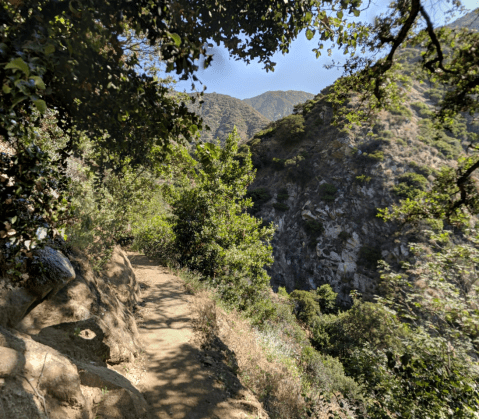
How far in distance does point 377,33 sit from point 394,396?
584cm

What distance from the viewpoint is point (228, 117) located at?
93.1 metres

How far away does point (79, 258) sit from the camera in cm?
470

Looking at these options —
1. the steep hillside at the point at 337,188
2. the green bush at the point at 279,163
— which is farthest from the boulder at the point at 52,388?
the green bush at the point at 279,163

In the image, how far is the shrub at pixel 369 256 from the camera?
Result: 25516mm

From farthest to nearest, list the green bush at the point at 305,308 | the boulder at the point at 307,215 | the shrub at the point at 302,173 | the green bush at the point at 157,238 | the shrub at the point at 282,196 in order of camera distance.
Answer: the shrub at the point at 302,173 < the shrub at the point at 282,196 < the boulder at the point at 307,215 < the green bush at the point at 305,308 < the green bush at the point at 157,238

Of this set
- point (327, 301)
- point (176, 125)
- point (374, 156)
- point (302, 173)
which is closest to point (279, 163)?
point (302, 173)

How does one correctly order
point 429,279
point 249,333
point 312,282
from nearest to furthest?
point 429,279, point 249,333, point 312,282

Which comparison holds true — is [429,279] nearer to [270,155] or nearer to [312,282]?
[312,282]

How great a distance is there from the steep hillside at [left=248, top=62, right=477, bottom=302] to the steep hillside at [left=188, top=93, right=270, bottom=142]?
45197 mm

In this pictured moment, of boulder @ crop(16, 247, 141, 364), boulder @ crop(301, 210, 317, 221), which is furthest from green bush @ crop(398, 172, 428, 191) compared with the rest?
boulder @ crop(16, 247, 141, 364)

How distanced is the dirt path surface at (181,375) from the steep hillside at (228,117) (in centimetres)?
7736

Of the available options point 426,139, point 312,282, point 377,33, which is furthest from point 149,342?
point 426,139

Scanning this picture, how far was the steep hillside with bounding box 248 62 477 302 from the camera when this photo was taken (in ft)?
87.4

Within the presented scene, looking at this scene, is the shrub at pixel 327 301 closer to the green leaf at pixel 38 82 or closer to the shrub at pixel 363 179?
the shrub at pixel 363 179
